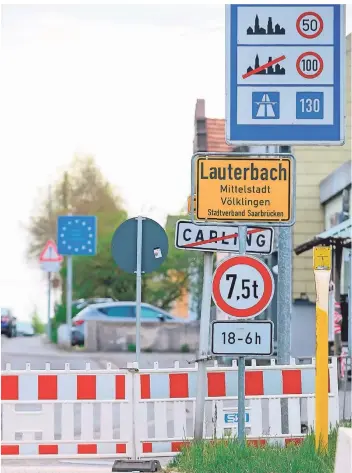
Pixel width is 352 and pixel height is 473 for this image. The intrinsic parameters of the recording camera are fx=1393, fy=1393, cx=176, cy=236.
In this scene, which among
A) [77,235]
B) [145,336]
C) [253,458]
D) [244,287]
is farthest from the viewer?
[77,235]

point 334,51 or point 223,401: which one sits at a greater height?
point 334,51

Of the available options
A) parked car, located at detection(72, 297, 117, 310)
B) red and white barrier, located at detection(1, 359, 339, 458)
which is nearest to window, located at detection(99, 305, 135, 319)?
parked car, located at detection(72, 297, 117, 310)

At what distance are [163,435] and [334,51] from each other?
4.43 metres

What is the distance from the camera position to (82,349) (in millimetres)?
41156

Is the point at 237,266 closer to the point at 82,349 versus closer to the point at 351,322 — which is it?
the point at 351,322

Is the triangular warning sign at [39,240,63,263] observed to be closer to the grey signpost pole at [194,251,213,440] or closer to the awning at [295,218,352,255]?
the awning at [295,218,352,255]

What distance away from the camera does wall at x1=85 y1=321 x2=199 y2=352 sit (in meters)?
39.8

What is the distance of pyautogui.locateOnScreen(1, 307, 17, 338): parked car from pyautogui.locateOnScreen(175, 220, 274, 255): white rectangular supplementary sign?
42052mm

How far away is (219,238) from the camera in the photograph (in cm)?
1380

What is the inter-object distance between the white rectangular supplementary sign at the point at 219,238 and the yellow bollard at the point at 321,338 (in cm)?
127

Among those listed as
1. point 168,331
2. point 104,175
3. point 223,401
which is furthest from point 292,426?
point 104,175

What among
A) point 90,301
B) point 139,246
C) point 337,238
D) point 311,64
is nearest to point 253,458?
point 311,64

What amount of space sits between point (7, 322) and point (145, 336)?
60.2 feet

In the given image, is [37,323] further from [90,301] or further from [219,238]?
[219,238]
